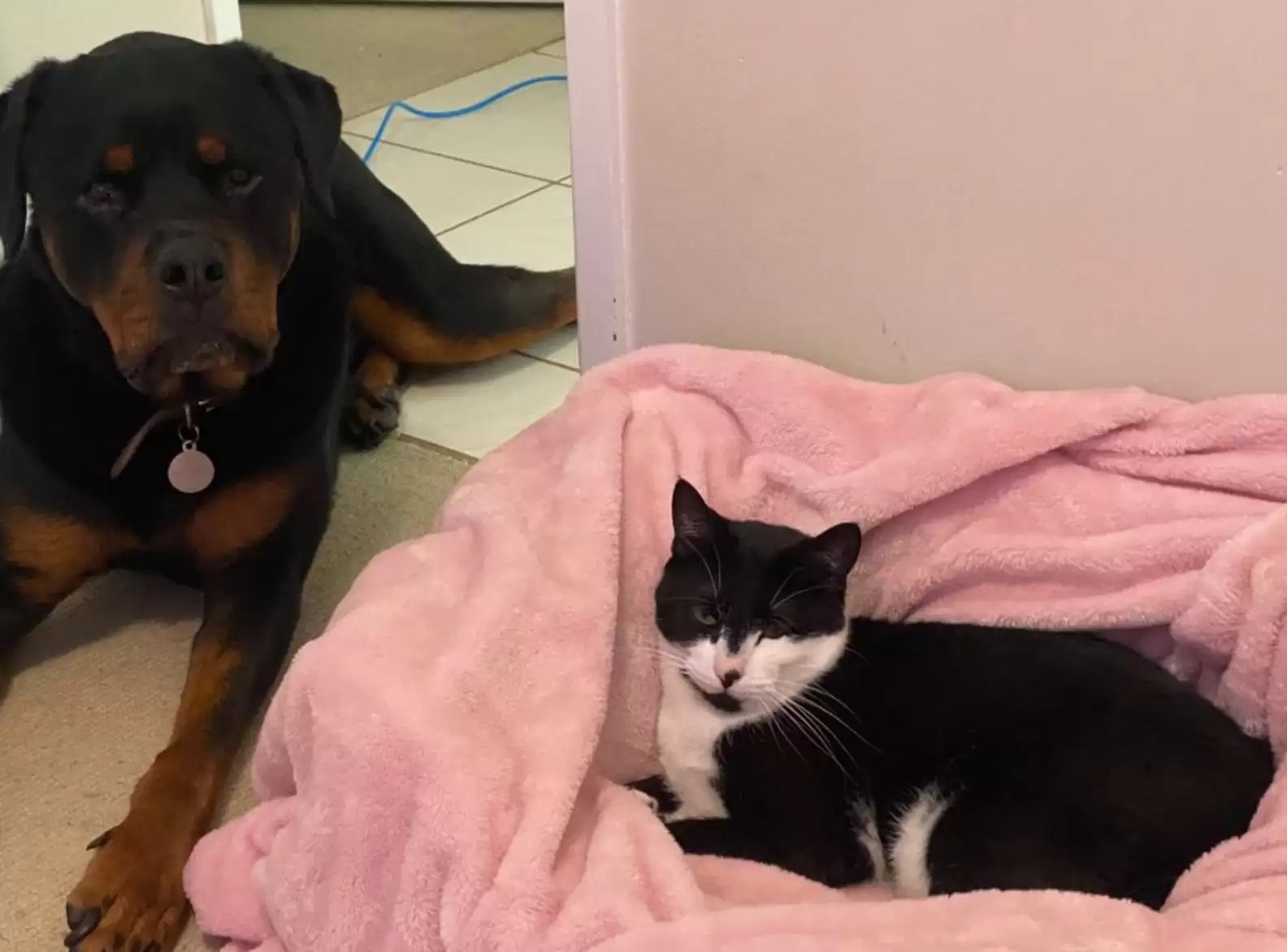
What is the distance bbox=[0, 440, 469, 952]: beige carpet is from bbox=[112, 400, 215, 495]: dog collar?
0.24m

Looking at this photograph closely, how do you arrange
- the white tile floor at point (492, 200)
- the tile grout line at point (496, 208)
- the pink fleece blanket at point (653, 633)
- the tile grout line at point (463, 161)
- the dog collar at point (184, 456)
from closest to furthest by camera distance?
1. the pink fleece blanket at point (653, 633)
2. the dog collar at point (184, 456)
3. the white tile floor at point (492, 200)
4. the tile grout line at point (496, 208)
5. the tile grout line at point (463, 161)

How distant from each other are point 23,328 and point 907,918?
1.07 meters

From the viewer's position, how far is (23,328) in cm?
146

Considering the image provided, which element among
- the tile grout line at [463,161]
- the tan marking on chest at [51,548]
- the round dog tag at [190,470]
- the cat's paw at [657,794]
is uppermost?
the round dog tag at [190,470]

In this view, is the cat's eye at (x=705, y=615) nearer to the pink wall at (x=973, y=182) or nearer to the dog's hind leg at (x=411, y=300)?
the pink wall at (x=973, y=182)

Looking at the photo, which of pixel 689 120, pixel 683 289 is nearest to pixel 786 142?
pixel 689 120

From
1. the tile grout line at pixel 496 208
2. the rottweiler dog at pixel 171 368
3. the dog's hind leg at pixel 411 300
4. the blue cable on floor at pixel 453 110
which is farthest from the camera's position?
the blue cable on floor at pixel 453 110

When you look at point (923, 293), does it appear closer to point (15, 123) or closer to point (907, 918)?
point (907, 918)

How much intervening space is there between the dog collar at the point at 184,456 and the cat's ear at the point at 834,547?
0.66 metres

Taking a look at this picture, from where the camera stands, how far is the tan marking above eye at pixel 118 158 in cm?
129

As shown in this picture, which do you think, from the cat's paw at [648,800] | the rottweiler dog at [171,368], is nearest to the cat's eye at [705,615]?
the cat's paw at [648,800]

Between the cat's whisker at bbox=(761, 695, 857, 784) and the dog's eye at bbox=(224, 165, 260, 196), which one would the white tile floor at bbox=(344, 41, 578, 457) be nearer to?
the dog's eye at bbox=(224, 165, 260, 196)

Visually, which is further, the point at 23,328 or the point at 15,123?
the point at 23,328

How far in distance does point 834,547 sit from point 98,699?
84 cm
